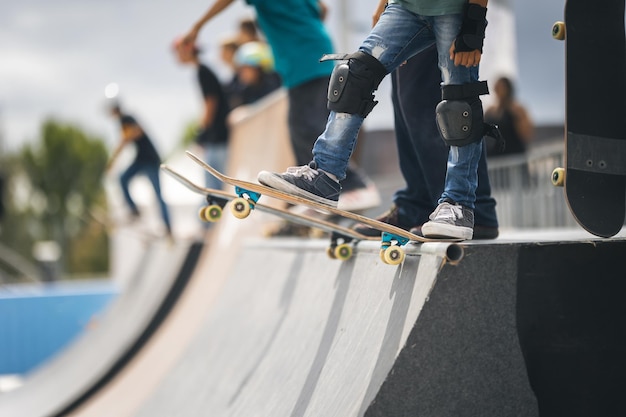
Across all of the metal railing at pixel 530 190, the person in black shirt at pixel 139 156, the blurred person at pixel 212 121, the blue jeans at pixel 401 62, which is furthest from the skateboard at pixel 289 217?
the person in black shirt at pixel 139 156

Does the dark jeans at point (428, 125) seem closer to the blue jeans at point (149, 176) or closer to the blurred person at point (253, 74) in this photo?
the blurred person at point (253, 74)

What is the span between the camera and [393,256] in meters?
2.74

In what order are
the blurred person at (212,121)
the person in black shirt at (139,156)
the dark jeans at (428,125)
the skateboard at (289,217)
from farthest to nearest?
1. the person in black shirt at (139,156)
2. the blurred person at (212,121)
3. the skateboard at (289,217)
4. the dark jeans at (428,125)

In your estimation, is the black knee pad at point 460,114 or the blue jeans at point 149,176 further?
the blue jeans at point 149,176

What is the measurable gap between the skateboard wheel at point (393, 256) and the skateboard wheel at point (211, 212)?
0.94 m

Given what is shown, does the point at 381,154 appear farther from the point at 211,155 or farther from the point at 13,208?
the point at 13,208

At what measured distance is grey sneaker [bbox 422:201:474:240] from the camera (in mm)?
2736

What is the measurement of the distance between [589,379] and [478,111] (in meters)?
1.04

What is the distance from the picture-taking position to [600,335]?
2.63 meters

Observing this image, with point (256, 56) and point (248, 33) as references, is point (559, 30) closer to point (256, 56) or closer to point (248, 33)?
point (256, 56)

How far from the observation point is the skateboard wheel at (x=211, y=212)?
3369 mm

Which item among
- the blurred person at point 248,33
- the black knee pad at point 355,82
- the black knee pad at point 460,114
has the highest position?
the blurred person at point 248,33

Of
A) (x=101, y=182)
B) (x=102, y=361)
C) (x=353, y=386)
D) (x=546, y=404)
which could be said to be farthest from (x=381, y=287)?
(x=101, y=182)

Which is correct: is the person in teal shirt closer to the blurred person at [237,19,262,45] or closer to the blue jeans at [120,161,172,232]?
the blurred person at [237,19,262,45]
